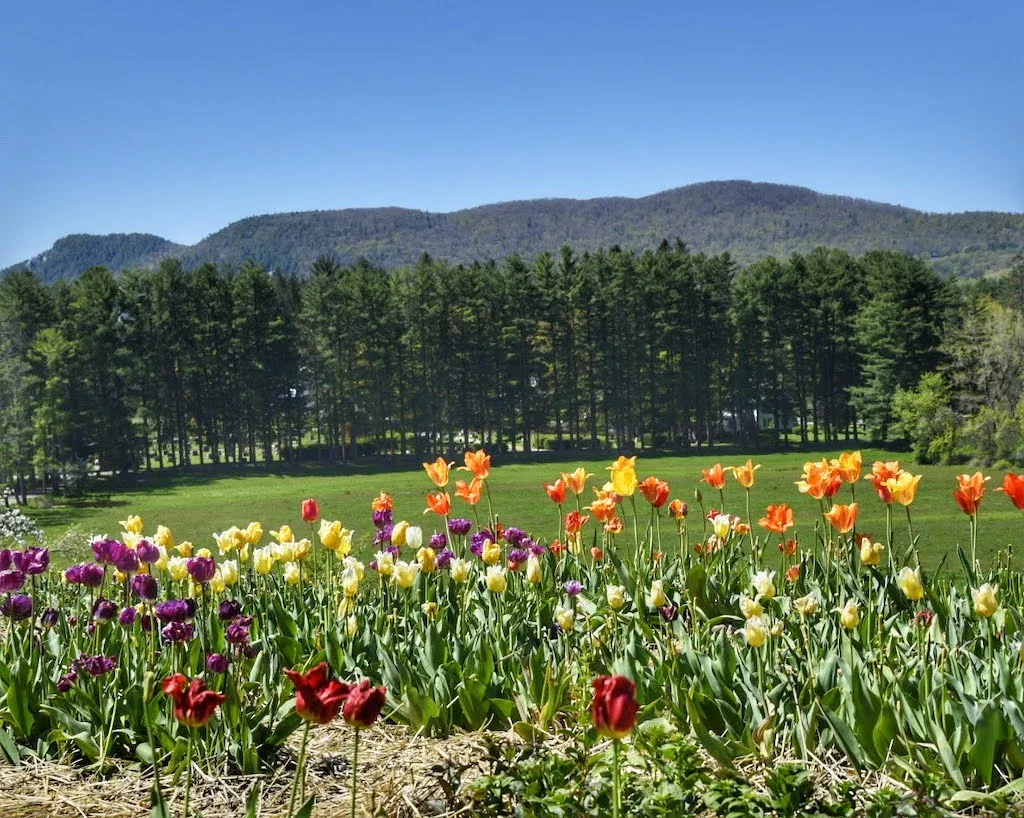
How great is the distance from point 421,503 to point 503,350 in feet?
93.4

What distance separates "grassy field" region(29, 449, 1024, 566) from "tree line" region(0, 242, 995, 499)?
513cm

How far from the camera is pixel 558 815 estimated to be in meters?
2.88

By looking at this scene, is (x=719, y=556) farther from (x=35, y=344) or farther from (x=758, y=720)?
(x=35, y=344)

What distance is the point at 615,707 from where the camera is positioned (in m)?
2.06

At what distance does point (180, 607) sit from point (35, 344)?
4176cm

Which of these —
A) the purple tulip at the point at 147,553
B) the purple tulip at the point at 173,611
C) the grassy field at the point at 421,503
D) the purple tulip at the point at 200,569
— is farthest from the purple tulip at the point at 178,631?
the grassy field at the point at 421,503

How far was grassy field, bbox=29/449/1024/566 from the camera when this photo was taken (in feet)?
55.7

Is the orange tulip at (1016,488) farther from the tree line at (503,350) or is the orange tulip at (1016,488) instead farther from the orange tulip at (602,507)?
the tree line at (503,350)

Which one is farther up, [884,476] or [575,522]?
[884,476]

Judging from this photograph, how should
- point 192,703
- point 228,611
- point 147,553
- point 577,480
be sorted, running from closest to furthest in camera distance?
point 192,703, point 228,611, point 147,553, point 577,480

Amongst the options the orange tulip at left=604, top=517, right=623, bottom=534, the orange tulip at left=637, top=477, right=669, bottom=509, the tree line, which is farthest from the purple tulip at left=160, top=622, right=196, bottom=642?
the tree line

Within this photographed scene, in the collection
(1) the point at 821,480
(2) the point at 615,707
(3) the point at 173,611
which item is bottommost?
(3) the point at 173,611

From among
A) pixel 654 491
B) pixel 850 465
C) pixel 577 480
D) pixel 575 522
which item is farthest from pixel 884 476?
pixel 575 522

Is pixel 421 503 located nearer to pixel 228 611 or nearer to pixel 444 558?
pixel 444 558
